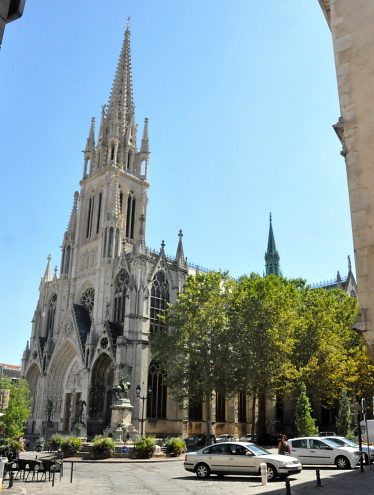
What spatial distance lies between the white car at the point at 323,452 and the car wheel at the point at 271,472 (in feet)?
15.4

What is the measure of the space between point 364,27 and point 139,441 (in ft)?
75.7

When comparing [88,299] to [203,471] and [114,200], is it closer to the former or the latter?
[114,200]

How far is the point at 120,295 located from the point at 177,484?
34.6 metres

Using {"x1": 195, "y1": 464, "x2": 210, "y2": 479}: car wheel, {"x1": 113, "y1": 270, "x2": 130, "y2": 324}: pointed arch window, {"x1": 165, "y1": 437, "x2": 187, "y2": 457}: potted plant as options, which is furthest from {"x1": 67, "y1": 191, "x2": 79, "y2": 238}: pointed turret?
{"x1": 195, "y1": 464, "x2": 210, "y2": 479}: car wheel

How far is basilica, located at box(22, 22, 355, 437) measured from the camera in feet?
150

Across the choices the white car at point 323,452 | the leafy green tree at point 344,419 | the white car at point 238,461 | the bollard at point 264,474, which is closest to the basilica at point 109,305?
the leafy green tree at point 344,419

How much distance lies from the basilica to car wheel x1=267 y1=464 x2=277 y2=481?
87.5 ft

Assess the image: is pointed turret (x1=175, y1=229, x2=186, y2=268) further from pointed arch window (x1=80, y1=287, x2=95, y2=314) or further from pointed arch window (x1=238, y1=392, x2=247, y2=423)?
pointed arch window (x1=238, y1=392, x2=247, y2=423)

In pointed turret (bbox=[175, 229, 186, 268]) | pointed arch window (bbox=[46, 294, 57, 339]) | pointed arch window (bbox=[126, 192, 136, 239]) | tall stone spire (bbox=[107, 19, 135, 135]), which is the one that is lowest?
pointed arch window (bbox=[46, 294, 57, 339])

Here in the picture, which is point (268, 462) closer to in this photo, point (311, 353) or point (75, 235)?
point (311, 353)

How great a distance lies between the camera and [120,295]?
50.0 meters

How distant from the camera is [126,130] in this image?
62.1 m

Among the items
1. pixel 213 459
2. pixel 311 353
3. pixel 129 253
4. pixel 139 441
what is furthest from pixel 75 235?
pixel 213 459

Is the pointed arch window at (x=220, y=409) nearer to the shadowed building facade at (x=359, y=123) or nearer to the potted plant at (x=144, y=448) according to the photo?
the potted plant at (x=144, y=448)
